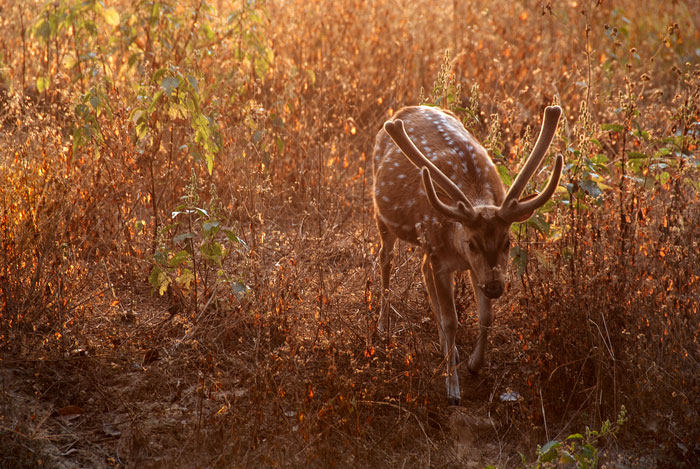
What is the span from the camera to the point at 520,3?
10.9 meters

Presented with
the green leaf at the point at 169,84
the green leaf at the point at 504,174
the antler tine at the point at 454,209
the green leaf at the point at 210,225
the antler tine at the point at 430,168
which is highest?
the green leaf at the point at 169,84

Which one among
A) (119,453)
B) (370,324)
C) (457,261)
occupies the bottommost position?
(119,453)

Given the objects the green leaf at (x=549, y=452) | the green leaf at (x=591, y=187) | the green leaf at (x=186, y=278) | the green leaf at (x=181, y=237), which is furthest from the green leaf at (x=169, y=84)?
the green leaf at (x=549, y=452)

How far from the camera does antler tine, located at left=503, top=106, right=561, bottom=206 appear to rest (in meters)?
4.57

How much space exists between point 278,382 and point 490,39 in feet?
20.3

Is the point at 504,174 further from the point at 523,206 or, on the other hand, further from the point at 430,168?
the point at 523,206

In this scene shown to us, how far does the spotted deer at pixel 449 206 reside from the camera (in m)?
4.54

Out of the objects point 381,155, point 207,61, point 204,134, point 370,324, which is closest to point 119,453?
point 370,324

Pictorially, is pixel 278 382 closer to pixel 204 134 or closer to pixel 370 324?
pixel 370 324

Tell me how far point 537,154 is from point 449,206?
1.92 feet

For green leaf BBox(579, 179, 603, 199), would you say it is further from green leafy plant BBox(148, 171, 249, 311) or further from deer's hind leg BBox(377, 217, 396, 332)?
green leafy plant BBox(148, 171, 249, 311)

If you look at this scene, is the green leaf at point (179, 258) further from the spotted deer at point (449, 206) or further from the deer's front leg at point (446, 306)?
the deer's front leg at point (446, 306)

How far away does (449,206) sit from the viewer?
183 inches

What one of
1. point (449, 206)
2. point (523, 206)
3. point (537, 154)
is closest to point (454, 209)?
point (449, 206)
